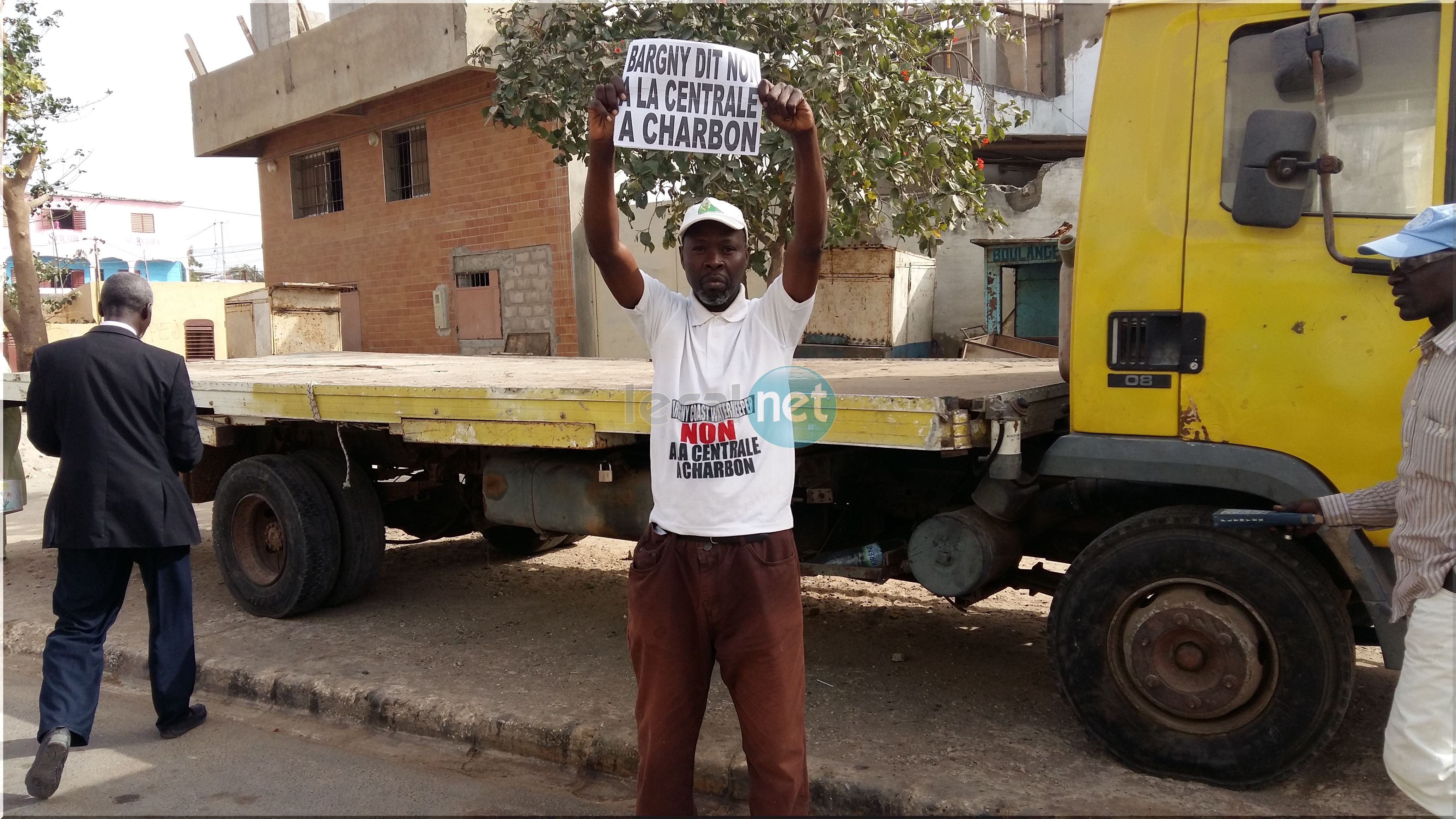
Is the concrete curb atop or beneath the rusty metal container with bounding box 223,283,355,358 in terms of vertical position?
beneath

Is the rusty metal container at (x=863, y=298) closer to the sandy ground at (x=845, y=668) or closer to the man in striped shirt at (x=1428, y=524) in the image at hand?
the sandy ground at (x=845, y=668)

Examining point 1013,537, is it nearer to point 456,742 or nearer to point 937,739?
point 937,739

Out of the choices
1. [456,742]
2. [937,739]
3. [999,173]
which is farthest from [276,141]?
[937,739]

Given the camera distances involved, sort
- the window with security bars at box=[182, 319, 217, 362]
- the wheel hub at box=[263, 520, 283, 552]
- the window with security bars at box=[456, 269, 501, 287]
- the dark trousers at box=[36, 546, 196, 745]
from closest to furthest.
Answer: the dark trousers at box=[36, 546, 196, 745], the wheel hub at box=[263, 520, 283, 552], the window with security bars at box=[456, 269, 501, 287], the window with security bars at box=[182, 319, 217, 362]

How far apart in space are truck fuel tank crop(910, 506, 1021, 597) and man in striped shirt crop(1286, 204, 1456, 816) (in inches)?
49.4

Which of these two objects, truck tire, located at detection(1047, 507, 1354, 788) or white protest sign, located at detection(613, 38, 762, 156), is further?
truck tire, located at detection(1047, 507, 1354, 788)

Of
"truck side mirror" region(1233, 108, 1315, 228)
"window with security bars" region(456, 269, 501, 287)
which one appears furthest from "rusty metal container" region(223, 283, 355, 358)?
"truck side mirror" region(1233, 108, 1315, 228)

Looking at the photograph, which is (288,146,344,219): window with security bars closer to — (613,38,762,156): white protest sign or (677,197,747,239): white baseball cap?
(613,38,762,156): white protest sign

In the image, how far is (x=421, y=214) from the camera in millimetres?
14422

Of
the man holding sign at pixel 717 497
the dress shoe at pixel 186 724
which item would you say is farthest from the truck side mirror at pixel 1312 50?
the dress shoe at pixel 186 724

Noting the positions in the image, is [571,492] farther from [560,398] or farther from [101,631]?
[101,631]

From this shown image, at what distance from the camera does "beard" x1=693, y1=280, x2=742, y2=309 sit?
8.16 ft

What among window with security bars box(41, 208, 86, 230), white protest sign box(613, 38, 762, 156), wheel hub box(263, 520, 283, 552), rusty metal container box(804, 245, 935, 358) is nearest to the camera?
white protest sign box(613, 38, 762, 156)

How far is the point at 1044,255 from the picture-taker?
445 inches
